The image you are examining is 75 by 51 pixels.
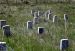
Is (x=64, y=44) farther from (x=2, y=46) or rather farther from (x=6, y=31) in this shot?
(x=6, y=31)

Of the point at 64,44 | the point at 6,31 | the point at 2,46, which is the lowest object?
the point at 6,31

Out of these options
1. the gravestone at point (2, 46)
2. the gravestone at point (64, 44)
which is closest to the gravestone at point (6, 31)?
the gravestone at point (64, 44)

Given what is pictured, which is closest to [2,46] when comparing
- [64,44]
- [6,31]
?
[64,44]

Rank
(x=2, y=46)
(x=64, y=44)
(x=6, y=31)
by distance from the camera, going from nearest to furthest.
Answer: (x=2, y=46), (x=64, y=44), (x=6, y=31)

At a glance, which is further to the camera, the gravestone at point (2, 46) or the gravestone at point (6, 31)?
the gravestone at point (6, 31)

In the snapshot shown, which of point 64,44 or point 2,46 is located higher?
point 2,46

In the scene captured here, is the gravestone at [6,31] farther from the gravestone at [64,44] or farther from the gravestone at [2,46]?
the gravestone at [2,46]

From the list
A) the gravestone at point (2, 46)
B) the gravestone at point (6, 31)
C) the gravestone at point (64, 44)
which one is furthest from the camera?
the gravestone at point (6, 31)

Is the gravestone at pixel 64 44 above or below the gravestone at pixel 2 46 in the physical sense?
below

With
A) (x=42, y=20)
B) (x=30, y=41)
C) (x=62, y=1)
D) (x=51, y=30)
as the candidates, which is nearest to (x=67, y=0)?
(x=62, y=1)

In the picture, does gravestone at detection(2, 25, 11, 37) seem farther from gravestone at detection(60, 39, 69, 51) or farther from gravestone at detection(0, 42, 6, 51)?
gravestone at detection(0, 42, 6, 51)

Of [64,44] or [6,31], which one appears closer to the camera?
[64,44]

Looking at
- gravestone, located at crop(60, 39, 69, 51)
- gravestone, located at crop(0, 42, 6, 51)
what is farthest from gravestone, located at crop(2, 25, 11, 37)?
gravestone, located at crop(0, 42, 6, 51)

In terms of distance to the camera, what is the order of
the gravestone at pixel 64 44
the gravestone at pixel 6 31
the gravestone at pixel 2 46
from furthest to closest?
the gravestone at pixel 6 31
the gravestone at pixel 64 44
the gravestone at pixel 2 46
